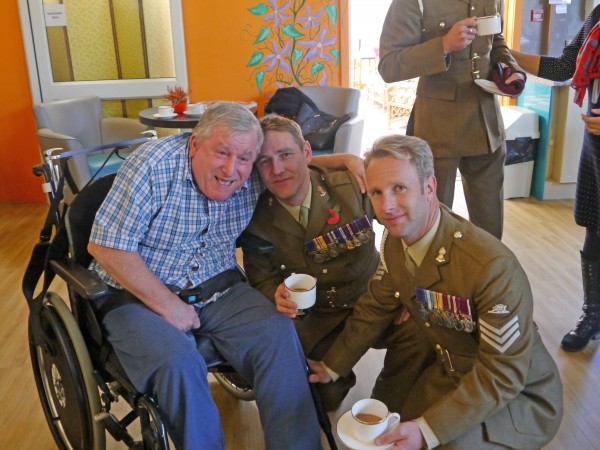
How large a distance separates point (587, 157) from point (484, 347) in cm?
119

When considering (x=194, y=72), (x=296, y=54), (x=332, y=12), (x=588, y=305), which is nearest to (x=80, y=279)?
(x=588, y=305)

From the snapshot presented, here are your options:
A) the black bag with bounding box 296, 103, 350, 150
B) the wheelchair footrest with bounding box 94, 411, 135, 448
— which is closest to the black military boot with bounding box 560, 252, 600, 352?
the wheelchair footrest with bounding box 94, 411, 135, 448

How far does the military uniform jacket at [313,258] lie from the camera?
6.32ft

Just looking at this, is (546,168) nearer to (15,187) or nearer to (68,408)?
(68,408)

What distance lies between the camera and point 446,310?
59.5 inches

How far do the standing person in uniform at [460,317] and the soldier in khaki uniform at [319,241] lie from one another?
290 mm

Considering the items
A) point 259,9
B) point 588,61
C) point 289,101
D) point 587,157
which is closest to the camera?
point 588,61

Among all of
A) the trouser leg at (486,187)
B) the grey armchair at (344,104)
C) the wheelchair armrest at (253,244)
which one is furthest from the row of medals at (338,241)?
the grey armchair at (344,104)

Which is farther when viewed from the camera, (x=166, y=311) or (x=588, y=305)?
(x=588, y=305)

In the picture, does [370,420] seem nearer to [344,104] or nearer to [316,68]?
[344,104]

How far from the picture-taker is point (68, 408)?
5.89 feet

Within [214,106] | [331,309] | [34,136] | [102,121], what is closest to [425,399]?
[331,309]

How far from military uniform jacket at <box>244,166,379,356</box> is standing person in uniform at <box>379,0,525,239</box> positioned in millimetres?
629

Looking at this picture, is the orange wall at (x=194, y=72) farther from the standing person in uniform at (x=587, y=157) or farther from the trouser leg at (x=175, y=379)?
the trouser leg at (x=175, y=379)
